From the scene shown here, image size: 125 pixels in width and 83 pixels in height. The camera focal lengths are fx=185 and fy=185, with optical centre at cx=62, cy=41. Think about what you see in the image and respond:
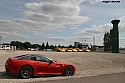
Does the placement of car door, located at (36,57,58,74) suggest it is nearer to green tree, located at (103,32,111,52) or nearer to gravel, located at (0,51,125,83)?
gravel, located at (0,51,125,83)

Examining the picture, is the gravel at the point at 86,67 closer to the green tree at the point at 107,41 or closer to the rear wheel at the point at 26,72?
the rear wheel at the point at 26,72

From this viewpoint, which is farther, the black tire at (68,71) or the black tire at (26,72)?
the black tire at (68,71)

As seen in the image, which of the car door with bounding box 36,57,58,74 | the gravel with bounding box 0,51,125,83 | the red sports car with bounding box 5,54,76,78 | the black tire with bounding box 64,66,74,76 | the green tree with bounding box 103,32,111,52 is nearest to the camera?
the red sports car with bounding box 5,54,76,78

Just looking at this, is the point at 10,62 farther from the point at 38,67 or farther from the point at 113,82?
the point at 113,82

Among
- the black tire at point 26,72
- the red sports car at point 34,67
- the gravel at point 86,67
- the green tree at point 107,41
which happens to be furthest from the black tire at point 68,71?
the green tree at point 107,41

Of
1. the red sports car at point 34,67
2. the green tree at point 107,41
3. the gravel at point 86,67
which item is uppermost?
the green tree at point 107,41

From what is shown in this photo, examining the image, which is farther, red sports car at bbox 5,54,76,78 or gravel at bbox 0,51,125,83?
gravel at bbox 0,51,125,83

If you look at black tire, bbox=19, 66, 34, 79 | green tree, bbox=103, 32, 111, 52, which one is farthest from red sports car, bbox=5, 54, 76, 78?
green tree, bbox=103, 32, 111, 52

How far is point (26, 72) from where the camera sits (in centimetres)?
1018

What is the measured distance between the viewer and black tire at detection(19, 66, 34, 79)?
10.0 metres

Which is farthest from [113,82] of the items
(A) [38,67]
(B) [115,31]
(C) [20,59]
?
(B) [115,31]

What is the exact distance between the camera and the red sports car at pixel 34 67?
9.99 m

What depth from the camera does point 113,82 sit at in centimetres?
940

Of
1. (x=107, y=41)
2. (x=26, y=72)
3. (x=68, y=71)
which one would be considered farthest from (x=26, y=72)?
(x=107, y=41)
